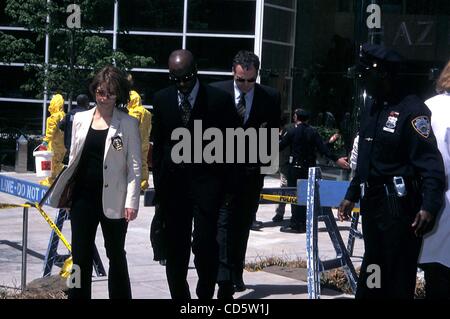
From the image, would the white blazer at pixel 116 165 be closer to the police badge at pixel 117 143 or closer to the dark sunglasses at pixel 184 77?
the police badge at pixel 117 143

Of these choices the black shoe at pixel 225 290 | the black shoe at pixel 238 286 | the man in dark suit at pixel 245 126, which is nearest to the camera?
the black shoe at pixel 225 290

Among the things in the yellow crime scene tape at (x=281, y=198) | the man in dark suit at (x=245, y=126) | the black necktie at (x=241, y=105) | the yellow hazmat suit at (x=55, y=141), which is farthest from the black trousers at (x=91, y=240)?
the yellow hazmat suit at (x=55, y=141)

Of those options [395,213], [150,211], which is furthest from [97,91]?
[150,211]

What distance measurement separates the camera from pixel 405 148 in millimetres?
5641

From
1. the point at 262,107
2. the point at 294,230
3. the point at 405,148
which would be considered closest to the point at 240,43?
the point at 294,230

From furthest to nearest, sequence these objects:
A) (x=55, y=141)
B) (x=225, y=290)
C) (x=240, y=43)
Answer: (x=240, y=43), (x=55, y=141), (x=225, y=290)

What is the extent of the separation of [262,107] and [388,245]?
2596mm

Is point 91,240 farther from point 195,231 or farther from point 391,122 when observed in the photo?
point 391,122

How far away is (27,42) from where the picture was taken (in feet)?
65.4

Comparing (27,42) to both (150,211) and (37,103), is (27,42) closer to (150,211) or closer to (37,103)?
(37,103)

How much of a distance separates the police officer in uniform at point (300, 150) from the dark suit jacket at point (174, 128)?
5.20 metres

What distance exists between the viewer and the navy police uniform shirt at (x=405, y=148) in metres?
5.50

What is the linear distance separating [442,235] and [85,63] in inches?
543

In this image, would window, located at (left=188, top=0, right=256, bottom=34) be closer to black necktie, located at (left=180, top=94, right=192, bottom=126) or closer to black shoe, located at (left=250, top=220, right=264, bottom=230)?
black shoe, located at (left=250, top=220, right=264, bottom=230)
